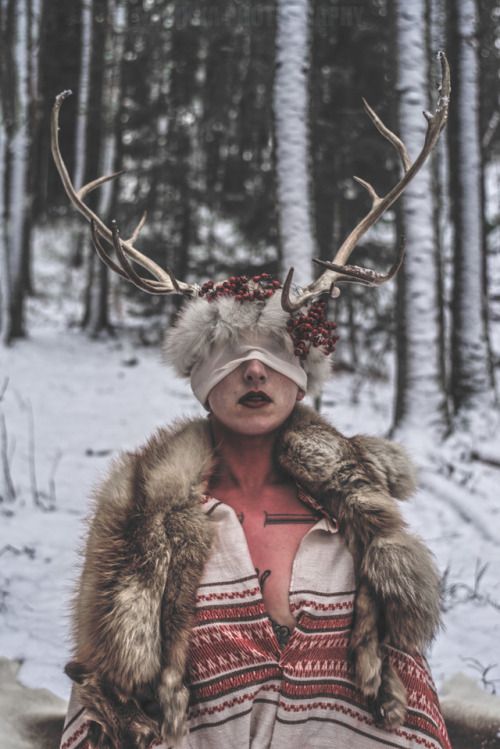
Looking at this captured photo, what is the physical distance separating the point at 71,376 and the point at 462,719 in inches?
236

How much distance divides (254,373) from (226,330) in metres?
0.17

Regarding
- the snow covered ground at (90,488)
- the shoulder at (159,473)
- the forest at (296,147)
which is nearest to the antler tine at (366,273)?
the shoulder at (159,473)

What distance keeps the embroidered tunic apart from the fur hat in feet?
1.75

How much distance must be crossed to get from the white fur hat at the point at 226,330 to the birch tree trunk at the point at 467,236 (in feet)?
14.8

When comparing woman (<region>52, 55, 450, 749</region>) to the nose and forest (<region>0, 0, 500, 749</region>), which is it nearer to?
the nose

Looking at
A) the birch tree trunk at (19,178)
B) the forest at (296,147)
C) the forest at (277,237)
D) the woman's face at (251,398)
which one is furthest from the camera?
the birch tree trunk at (19,178)

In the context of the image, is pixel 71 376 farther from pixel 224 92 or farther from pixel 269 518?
pixel 269 518

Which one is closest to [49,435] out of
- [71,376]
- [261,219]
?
[71,376]

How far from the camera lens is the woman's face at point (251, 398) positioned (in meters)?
2.05

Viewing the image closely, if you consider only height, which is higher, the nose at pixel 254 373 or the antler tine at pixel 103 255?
the antler tine at pixel 103 255

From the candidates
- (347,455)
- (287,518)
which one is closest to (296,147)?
(347,455)

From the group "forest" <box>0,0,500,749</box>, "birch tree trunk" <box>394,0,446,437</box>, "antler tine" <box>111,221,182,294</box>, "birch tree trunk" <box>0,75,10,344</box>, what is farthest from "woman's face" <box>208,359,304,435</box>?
"birch tree trunk" <box>0,75,10,344</box>

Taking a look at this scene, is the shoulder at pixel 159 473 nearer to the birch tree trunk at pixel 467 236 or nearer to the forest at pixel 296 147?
the forest at pixel 296 147

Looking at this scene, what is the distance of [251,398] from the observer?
6.77ft
